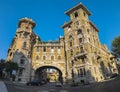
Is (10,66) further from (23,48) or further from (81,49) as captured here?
(81,49)

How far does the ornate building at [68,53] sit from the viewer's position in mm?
53781

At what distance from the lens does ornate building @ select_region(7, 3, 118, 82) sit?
5378 centimetres

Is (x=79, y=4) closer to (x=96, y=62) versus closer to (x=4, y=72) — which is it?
(x=96, y=62)

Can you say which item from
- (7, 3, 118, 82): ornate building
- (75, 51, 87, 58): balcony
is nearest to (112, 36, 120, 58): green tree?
(7, 3, 118, 82): ornate building

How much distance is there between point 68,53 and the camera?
201 feet

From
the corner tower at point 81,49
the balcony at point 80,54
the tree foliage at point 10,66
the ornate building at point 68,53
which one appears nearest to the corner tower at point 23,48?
the ornate building at point 68,53

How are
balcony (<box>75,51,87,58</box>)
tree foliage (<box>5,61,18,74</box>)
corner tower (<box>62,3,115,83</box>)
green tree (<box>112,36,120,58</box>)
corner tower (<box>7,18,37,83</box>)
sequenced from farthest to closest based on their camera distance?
1. corner tower (<box>7,18,37,83</box>)
2. balcony (<box>75,51,87,58</box>)
3. corner tower (<box>62,3,115,83</box>)
4. tree foliage (<box>5,61,18,74</box>)
5. green tree (<box>112,36,120,58</box>)

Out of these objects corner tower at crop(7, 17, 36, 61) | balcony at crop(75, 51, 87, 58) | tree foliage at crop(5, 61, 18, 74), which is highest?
corner tower at crop(7, 17, 36, 61)

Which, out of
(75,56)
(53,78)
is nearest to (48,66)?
(75,56)

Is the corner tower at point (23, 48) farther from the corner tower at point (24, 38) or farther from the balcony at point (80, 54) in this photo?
the balcony at point (80, 54)

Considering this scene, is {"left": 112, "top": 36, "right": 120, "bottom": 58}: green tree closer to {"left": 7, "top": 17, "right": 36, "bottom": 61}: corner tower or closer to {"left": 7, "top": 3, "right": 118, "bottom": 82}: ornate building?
{"left": 7, "top": 3, "right": 118, "bottom": 82}: ornate building

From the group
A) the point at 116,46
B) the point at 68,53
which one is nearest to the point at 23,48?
the point at 68,53

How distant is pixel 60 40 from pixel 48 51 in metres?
7.97

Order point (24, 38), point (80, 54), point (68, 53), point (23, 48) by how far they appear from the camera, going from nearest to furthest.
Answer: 1. point (80, 54)
2. point (23, 48)
3. point (68, 53)
4. point (24, 38)
